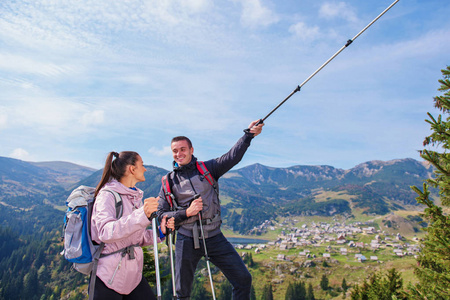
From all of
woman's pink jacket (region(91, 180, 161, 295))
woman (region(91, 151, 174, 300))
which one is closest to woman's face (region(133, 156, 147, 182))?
woman (region(91, 151, 174, 300))

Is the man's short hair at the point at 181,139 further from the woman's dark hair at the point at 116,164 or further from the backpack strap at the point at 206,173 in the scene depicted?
the woman's dark hair at the point at 116,164

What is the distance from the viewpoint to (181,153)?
7.00 metres

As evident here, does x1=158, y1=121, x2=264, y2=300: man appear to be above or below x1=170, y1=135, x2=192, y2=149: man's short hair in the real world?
below

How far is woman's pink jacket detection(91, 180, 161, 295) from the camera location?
172 inches

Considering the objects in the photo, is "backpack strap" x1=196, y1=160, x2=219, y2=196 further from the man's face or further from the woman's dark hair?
the woman's dark hair

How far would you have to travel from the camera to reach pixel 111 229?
4.33 meters

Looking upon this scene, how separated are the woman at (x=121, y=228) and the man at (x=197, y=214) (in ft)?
3.64

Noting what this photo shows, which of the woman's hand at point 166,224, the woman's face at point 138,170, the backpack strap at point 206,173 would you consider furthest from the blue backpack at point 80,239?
the backpack strap at point 206,173

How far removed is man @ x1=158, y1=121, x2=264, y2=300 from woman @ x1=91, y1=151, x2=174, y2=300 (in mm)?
1110

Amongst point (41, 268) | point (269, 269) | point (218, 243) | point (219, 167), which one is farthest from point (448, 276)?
point (41, 268)

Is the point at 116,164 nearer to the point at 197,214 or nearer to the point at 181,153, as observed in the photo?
the point at 181,153

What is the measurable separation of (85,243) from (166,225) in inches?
64.1

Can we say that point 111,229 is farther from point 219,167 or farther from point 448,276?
point 448,276

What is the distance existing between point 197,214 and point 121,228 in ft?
8.13
